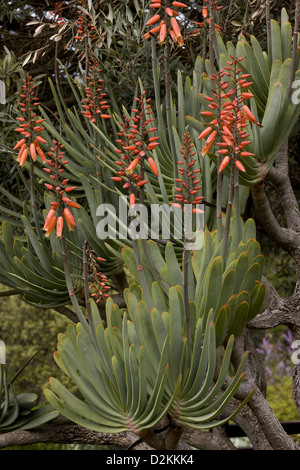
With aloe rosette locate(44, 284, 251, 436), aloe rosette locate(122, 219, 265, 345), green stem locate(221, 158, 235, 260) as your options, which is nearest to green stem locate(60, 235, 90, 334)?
aloe rosette locate(44, 284, 251, 436)

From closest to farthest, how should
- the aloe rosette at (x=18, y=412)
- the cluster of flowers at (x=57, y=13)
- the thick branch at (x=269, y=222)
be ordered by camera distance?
the thick branch at (x=269, y=222), the aloe rosette at (x=18, y=412), the cluster of flowers at (x=57, y=13)

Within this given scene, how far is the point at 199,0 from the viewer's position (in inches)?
132

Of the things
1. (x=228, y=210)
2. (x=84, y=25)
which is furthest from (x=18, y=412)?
(x=84, y=25)

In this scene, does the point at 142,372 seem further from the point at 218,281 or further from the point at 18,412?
the point at 18,412

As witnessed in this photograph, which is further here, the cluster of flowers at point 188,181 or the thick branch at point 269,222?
the thick branch at point 269,222

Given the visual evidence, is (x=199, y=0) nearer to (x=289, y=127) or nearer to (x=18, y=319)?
(x=289, y=127)

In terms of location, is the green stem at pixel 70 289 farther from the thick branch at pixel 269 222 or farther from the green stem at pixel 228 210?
the thick branch at pixel 269 222

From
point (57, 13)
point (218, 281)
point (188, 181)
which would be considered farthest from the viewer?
point (57, 13)

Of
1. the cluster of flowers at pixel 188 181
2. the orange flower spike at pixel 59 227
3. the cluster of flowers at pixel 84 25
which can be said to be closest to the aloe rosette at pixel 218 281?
the cluster of flowers at pixel 188 181

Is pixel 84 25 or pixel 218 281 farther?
pixel 84 25

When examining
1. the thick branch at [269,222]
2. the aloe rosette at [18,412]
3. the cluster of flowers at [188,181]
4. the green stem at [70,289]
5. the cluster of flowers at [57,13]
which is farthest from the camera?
the cluster of flowers at [57,13]

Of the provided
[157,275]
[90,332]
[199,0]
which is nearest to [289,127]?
[157,275]

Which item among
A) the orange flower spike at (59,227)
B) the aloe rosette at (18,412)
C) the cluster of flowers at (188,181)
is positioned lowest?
the aloe rosette at (18,412)

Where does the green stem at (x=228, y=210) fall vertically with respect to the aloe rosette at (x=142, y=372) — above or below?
above
